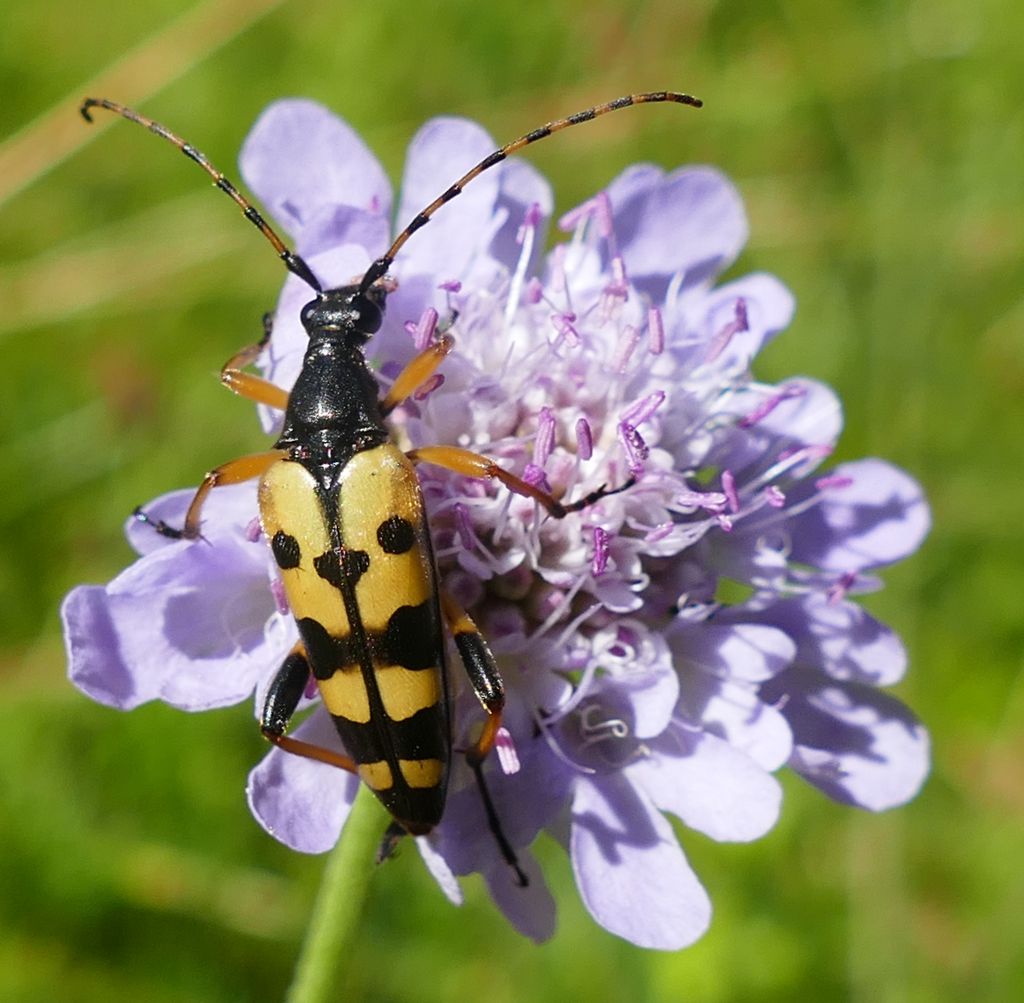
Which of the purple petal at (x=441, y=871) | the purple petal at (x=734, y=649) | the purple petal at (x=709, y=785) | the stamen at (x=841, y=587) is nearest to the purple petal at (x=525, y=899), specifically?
the purple petal at (x=441, y=871)

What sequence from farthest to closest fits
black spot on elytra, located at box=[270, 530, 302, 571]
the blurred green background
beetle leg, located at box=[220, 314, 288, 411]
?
the blurred green background
beetle leg, located at box=[220, 314, 288, 411]
black spot on elytra, located at box=[270, 530, 302, 571]

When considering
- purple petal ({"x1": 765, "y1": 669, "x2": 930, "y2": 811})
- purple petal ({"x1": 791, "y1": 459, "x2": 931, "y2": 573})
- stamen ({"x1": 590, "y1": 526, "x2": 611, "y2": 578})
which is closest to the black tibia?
stamen ({"x1": 590, "y1": 526, "x2": 611, "y2": 578})

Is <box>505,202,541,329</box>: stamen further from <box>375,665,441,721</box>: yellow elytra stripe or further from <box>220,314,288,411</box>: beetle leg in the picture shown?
<box>375,665,441,721</box>: yellow elytra stripe

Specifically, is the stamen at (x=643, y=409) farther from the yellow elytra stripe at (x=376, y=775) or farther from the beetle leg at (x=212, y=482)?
the yellow elytra stripe at (x=376, y=775)

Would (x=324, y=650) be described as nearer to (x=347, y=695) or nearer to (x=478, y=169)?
(x=347, y=695)

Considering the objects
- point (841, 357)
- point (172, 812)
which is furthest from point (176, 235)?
point (841, 357)

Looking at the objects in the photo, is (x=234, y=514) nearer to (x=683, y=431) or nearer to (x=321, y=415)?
(x=321, y=415)
